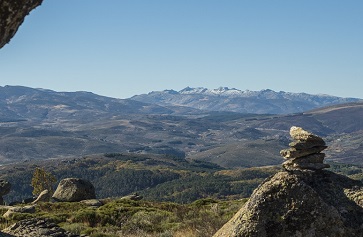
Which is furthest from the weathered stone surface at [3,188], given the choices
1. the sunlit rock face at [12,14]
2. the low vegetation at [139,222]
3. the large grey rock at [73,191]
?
the sunlit rock face at [12,14]

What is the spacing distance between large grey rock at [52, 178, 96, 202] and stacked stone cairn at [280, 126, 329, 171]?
143 ft

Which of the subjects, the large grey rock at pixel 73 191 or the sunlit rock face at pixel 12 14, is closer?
the sunlit rock face at pixel 12 14

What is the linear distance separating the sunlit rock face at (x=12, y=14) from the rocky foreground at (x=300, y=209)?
7970 mm

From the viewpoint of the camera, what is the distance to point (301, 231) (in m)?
11.6

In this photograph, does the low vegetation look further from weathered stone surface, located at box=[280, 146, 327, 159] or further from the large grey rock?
the large grey rock

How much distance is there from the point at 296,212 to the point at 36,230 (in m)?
8.43

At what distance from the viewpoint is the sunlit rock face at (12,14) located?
21.2 feet

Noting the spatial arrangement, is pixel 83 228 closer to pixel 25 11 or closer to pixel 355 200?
pixel 355 200

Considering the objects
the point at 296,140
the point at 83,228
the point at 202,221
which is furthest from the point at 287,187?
the point at 83,228

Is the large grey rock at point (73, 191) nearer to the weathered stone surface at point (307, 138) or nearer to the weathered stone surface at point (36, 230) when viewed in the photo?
the weathered stone surface at point (36, 230)

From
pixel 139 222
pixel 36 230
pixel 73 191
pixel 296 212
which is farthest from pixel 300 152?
pixel 73 191

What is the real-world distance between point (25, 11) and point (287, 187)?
8842 millimetres

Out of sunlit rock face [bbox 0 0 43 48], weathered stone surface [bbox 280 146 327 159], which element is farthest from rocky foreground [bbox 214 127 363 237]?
sunlit rock face [bbox 0 0 43 48]

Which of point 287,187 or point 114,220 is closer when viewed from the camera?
point 287,187
